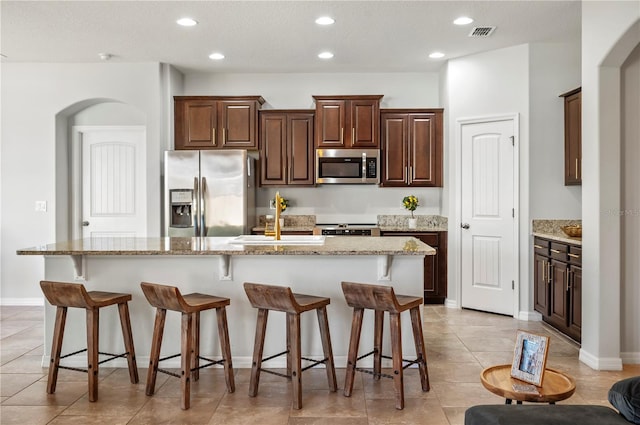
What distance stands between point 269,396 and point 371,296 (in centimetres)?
89

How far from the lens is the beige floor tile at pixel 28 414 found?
9.41 feet

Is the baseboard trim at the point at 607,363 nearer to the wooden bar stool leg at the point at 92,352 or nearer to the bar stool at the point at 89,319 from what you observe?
the bar stool at the point at 89,319

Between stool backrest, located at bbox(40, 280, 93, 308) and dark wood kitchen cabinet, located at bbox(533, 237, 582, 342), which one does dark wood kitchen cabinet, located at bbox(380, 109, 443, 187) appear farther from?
stool backrest, located at bbox(40, 280, 93, 308)

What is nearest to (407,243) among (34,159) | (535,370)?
(535,370)

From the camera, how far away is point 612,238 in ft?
12.0

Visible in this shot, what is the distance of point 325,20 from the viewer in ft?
14.8

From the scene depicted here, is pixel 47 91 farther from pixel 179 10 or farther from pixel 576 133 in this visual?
pixel 576 133

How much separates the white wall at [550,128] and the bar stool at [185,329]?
341cm

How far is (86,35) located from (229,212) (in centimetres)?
215

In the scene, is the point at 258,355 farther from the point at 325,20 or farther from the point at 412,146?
the point at 412,146

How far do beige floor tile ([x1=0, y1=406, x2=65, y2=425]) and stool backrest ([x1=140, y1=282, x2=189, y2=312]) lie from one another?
0.79m

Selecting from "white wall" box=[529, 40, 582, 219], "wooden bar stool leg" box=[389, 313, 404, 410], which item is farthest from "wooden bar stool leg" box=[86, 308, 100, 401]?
"white wall" box=[529, 40, 582, 219]

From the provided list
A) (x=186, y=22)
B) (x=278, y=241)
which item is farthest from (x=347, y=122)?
(x=278, y=241)

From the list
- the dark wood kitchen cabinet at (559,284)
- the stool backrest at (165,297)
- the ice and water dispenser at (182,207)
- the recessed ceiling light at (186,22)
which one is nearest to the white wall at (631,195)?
the dark wood kitchen cabinet at (559,284)
